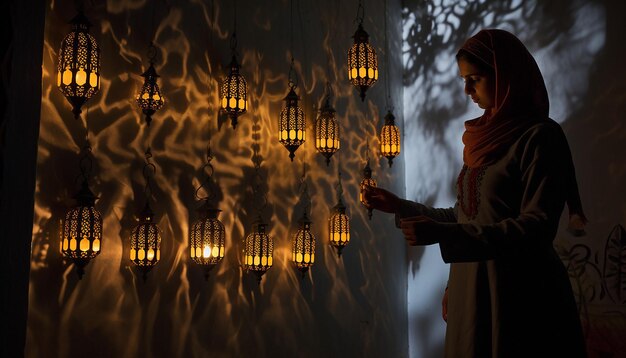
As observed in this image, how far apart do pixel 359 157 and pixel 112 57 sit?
1758 millimetres

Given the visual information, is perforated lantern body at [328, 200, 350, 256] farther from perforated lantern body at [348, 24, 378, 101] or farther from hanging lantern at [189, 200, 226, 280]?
hanging lantern at [189, 200, 226, 280]

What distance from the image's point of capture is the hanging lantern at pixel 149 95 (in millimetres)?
2486

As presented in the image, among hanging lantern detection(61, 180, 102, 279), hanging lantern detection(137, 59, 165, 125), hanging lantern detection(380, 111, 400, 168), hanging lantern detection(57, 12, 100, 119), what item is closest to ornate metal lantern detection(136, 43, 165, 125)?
hanging lantern detection(137, 59, 165, 125)

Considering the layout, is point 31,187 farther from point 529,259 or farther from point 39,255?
point 529,259

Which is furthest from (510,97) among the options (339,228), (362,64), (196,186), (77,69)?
(339,228)

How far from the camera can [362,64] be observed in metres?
3.27

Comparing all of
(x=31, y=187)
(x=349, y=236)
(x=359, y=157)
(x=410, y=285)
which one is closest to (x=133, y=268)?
(x=31, y=187)

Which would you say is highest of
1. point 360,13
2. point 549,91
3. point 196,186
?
point 360,13

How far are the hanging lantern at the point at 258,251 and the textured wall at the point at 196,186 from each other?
70mm

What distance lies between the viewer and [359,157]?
12.5ft

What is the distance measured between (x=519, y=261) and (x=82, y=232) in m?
1.46

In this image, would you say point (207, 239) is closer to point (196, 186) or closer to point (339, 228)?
point (196, 186)

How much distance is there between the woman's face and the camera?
1.68m

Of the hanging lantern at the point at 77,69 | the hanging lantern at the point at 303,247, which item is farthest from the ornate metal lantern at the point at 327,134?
the hanging lantern at the point at 77,69
